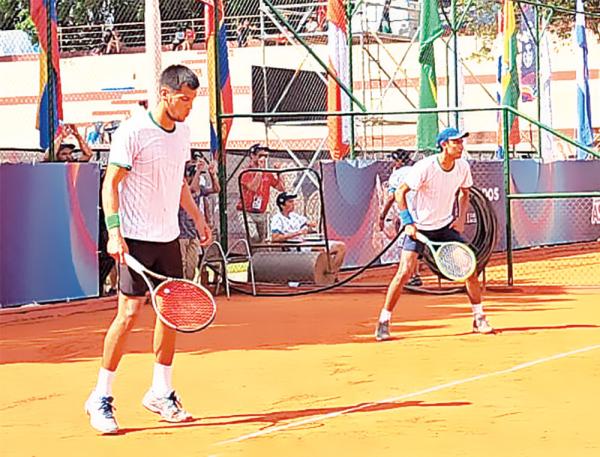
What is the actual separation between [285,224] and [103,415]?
903 centimetres

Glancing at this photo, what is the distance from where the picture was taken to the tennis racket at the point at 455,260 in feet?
37.7

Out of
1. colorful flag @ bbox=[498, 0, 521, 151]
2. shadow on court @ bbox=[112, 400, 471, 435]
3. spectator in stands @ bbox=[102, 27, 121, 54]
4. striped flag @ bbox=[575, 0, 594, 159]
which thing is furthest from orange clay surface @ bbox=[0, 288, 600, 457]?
spectator in stands @ bbox=[102, 27, 121, 54]

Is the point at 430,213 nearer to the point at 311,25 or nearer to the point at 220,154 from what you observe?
the point at 220,154

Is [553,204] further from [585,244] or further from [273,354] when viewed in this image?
[273,354]

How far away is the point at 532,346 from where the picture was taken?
1116 centimetres

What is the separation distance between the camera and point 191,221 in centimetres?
1622

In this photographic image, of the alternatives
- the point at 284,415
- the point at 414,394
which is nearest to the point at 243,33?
the point at 414,394

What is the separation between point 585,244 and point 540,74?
5.06m

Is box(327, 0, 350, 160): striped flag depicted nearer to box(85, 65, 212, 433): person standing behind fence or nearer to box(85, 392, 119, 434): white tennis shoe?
box(85, 65, 212, 433): person standing behind fence

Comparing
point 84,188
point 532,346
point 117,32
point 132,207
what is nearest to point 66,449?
point 132,207

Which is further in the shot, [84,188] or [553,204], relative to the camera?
[553,204]

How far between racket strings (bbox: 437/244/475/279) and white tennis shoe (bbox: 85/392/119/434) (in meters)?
4.34

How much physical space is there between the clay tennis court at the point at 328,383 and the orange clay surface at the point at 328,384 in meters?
0.01

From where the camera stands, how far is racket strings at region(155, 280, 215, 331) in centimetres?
756
